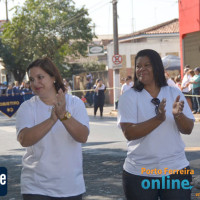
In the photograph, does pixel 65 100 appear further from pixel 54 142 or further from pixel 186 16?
pixel 186 16

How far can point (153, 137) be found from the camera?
3.94m

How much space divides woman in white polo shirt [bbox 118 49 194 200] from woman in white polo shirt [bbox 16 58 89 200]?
0.38 meters

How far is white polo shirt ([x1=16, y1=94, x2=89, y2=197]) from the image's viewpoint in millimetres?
3758

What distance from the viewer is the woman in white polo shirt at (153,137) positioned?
12.8 ft

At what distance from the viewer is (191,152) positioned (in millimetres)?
10719

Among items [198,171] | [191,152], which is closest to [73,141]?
[198,171]

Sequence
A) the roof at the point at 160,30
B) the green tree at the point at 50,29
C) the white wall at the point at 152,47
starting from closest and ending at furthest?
the white wall at the point at 152,47, the green tree at the point at 50,29, the roof at the point at 160,30

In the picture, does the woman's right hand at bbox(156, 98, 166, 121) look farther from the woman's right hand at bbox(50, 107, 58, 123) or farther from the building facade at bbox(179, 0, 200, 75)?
the building facade at bbox(179, 0, 200, 75)

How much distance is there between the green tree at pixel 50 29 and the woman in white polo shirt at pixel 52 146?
39.2 m

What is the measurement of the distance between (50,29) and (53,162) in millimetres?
40170

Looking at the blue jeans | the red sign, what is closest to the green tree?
the red sign

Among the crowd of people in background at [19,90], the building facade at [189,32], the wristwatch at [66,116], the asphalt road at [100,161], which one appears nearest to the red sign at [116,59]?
the building facade at [189,32]

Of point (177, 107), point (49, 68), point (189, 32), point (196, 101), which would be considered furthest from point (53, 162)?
point (189, 32)

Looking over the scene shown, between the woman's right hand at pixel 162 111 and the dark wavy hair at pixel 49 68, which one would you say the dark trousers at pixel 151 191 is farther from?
the dark wavy hair at pixel 49 68
